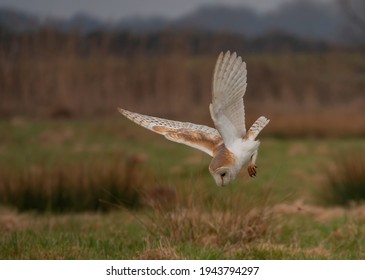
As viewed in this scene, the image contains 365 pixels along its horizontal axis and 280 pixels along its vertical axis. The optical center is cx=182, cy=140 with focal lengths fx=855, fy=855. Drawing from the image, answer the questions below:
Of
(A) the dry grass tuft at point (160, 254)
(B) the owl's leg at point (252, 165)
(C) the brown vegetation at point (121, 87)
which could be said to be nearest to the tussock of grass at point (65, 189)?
(A) the dry grass tuft at point (160, 254)

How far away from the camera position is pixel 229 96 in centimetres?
280

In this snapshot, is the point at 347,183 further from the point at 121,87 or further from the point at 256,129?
the point at 121,87

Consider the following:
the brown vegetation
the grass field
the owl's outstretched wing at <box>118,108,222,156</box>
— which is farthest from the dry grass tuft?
the brown vegetation

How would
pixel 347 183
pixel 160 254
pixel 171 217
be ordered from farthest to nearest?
1. pixel 347 183
2. pixel 171 217
3. pixel 160 254

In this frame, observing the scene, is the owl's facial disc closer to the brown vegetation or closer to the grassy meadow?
the grassy meadow

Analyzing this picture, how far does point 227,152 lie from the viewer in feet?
8.97

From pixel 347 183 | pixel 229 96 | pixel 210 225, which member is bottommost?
pixel 347 183

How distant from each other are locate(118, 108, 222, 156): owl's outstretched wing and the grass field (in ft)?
7.00

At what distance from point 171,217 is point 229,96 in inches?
134

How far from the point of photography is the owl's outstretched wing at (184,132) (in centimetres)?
287

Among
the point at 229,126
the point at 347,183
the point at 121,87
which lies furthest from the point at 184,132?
the point at 121,87

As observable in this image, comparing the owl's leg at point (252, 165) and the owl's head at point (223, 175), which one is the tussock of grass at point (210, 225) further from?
the owl's head at point (223, 175)

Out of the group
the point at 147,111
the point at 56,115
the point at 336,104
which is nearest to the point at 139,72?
the point at 56,115

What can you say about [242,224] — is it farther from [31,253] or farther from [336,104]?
[336,104]
